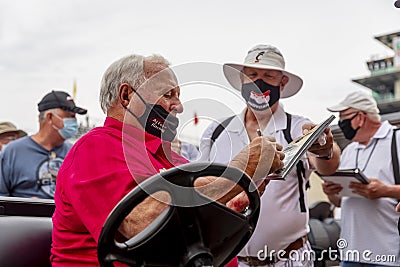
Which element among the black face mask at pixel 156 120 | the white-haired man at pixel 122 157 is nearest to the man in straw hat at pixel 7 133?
the white-haired man at pixel 122 157

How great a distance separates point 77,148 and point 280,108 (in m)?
1.63

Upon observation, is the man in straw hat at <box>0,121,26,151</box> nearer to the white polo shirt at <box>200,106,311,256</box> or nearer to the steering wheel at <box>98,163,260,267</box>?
the white polo shirt at <box>200,106,311,256</box>

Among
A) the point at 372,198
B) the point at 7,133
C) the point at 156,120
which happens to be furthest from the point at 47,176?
the point at 156,120

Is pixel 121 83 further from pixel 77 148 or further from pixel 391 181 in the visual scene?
pixel 391 181

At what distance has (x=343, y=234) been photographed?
3918 millimetres

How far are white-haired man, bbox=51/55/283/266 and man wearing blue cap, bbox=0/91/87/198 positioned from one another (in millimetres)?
2422

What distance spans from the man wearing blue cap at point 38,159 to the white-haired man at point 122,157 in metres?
2.42

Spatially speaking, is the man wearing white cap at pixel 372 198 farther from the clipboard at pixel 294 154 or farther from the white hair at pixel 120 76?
the white hair at pixel 120 76

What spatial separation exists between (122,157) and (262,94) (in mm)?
1386

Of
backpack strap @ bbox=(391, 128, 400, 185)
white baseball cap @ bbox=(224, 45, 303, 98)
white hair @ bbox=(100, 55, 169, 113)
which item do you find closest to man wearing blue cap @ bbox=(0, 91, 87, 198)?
white baseball cap @ bbox=(224, 45, 303, 98)

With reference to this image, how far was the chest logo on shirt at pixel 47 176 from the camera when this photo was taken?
4.34 m

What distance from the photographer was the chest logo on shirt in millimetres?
4344

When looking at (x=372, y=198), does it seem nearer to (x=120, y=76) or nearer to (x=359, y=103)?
(x=359, y=103)

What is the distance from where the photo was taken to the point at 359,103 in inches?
159
